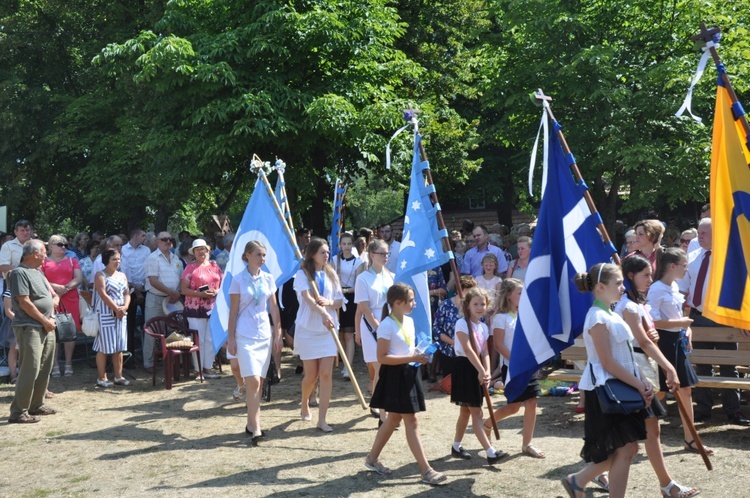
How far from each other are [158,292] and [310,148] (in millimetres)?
6657

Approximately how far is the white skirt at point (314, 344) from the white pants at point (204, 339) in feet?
12.6

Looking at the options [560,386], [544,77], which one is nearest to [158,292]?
[560,386]

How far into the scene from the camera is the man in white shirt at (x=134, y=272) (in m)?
14.2

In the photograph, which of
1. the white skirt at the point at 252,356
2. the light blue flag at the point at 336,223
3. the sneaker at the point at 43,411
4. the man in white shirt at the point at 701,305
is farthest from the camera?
the light blue flag at the point at 336,223

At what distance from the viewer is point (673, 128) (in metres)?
20.2

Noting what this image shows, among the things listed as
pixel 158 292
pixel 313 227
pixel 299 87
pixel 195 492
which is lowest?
pixel 195 492

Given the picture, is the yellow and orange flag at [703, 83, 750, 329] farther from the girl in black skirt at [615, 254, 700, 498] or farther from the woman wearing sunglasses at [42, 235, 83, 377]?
the woman wearing sunglasses at [42, 235, 83, 377]

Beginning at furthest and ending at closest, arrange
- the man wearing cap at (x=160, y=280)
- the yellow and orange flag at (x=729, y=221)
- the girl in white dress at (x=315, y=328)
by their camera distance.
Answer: the man wearing cap at (x=160, y=280)
the girl in white dress at (x=315, y=328)
the yellow and orange flag at (x=729, y=221)

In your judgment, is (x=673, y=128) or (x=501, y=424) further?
(x=673, y=128)

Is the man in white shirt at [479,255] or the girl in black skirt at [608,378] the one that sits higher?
the man in white shirt at [479,255]

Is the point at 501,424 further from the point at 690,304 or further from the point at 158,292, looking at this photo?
the point at 158,292

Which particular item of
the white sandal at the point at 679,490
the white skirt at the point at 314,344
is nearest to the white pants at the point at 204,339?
the white skirt at the point at 314,344

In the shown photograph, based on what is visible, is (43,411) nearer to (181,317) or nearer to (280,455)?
(181,317)

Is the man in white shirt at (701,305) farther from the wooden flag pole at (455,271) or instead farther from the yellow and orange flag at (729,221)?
the wooden flag pole at (455,271)
